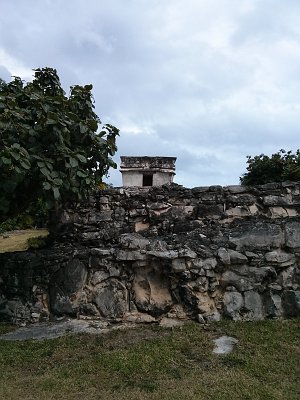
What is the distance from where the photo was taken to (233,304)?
6.01m

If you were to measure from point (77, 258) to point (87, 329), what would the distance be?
1122 mm

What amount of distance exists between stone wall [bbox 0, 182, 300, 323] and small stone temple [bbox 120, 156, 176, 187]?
11.8 metres

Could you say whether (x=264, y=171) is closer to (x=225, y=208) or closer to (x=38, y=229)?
(x=38, y=229)

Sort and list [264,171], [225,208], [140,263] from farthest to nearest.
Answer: [264,171] < [225,208] < [140,263]

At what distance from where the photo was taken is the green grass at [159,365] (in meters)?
3.96

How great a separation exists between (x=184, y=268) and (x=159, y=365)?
172 centimetres

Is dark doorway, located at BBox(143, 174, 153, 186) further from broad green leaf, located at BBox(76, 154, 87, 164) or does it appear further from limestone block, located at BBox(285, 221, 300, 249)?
broad green leaf, located at BBox(76, 154, 87, 164)

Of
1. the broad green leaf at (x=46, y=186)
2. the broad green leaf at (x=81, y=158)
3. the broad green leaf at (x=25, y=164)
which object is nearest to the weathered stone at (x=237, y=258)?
the broad green leaf at (x=81, y=158)

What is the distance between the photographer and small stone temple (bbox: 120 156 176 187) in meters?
18.9

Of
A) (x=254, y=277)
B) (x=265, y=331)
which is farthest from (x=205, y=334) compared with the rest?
(x=254, y=277)

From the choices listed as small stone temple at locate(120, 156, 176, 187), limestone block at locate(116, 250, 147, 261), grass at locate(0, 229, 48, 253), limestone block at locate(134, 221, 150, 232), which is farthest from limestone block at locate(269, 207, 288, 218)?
small stone temple at locate(120, 156, 176, 187)

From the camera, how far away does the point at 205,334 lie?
539cm

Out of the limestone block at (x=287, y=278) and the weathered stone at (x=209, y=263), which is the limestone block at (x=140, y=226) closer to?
the weathered stone at (x=209, y=263)

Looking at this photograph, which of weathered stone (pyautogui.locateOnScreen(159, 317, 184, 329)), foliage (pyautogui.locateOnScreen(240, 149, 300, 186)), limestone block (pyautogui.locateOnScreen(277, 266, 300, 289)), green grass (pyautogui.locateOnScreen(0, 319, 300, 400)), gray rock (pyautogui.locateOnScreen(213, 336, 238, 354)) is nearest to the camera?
green grass (pyautogui.locateOnScreen(0, 319, 300, 400))
